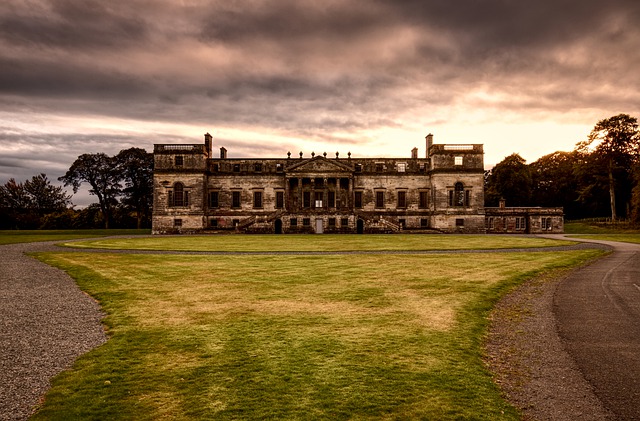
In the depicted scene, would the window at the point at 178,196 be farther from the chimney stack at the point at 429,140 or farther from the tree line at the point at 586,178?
the tree line at the point at 586,178

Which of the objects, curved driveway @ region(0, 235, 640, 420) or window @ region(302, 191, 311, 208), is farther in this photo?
window @ region(302, 191, 311, 208)

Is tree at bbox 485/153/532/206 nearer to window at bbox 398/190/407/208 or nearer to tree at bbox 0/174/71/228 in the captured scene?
window at bbox 398/190/407/208

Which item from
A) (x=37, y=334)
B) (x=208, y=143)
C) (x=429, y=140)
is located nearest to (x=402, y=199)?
(x=429, y=140)

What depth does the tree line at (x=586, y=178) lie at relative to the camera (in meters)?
67.6

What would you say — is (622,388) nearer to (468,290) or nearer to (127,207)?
(468,290)

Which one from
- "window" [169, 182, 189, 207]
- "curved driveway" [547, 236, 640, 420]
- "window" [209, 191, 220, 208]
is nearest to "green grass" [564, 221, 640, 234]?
"window" [209, 191, 220, 208]

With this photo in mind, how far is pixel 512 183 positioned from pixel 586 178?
11.8 meters

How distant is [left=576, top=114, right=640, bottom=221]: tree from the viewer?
67.5 m

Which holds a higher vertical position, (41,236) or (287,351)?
(41,236)

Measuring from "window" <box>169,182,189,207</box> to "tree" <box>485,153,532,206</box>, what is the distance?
184 ft

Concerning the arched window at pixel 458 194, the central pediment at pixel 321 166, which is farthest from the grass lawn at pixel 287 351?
the arched window at pixel 458 194

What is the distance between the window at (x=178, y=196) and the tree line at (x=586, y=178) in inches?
2206

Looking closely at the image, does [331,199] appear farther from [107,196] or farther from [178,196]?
[107,196]

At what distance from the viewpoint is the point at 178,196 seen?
205ft
